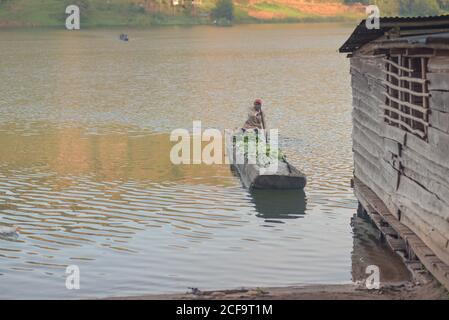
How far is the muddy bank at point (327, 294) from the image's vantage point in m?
15.8

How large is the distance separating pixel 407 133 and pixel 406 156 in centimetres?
44

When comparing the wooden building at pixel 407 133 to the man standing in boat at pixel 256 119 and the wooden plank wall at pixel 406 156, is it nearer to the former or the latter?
the wooden plank wall at pixel 406 156

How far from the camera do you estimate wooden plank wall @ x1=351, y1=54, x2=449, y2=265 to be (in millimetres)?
16500

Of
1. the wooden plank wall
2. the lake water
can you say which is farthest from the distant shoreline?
the wooden plank wall

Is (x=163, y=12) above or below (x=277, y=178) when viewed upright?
above

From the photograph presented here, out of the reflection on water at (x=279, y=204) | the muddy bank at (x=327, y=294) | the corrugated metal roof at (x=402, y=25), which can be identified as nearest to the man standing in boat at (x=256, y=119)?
the reflection on water at (x=279, y=204)

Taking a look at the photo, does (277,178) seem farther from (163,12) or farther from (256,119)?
(163,12)

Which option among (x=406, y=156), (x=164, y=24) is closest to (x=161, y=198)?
(x=406, y=156)

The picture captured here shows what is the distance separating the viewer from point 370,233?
76.4ft

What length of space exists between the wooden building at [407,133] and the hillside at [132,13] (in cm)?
15297

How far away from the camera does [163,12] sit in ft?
613

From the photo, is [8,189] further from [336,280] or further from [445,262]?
[445,262]

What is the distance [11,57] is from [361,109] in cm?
7744
